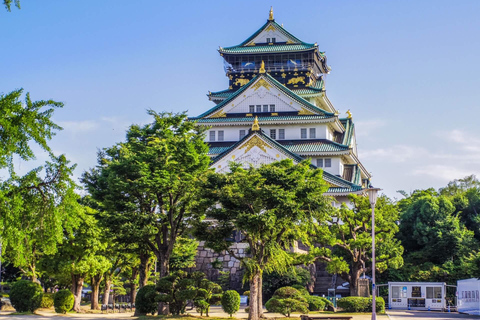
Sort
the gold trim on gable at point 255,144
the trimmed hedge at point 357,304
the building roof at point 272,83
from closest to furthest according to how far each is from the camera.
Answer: the trimmed hedge at point 357,304 → the gold trim on gable at point 255,144 → the building roof at point 272,83

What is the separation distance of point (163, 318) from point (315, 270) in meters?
21.8

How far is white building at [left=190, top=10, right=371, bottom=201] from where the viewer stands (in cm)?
5966

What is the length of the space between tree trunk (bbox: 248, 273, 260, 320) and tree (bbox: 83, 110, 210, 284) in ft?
18.1

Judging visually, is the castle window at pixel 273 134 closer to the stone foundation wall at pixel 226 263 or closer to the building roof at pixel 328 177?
the building roof at pixel 328 177

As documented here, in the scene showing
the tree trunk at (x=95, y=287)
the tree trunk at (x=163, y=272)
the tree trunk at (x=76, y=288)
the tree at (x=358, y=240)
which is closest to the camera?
the tree trunk at (x=163, y=272)

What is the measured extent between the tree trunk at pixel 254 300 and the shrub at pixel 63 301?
12231 millimetres

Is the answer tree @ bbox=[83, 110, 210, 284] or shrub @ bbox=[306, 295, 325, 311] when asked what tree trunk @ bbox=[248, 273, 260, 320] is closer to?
tree @ bbox=[83, 110, 210, 284]

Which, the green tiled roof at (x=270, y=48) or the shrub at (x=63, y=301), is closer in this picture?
the shrub at (x=63, y=301)

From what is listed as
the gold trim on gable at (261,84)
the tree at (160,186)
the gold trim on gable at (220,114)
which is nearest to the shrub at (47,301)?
the tree at (160,186)

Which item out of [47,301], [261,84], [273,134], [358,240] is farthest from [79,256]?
[261,84]

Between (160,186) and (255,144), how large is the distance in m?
23.8

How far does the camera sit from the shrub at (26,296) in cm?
3816

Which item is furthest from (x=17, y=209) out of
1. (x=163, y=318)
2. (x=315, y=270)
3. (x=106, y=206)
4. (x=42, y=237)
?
(x=315, y=270)

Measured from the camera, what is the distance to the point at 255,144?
59.7 m
